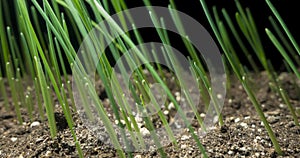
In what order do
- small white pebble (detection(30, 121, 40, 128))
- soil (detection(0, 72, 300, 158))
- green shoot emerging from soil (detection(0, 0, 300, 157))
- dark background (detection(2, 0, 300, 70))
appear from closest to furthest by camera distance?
green shoot emerging from soil (detection(0, 0, 300, 157)), soil (detection(0, 72, 300, 158)), small white pebble (detection(30, 121, 40, 128)), dark background (detection(2, 0, 300, 70))

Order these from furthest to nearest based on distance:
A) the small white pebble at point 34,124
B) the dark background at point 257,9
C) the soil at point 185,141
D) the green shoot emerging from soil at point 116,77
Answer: the dark background at point 257,9 → the small white pebble at point 34,124 → the soil at point 185,141 → the green shoot emerging from soil at point 116,77

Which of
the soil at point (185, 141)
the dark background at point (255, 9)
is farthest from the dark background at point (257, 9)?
the soil at point (185, 141)

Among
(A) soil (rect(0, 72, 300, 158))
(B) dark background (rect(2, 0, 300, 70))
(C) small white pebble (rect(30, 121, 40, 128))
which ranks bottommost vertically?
(A) soil (rect(0, 72, 300, 158))

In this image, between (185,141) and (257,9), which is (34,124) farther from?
(257,9)

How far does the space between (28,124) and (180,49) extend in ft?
2.24

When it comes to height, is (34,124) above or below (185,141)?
above

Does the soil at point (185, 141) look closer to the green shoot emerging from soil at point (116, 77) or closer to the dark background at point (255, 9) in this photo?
the green shoot emerging from soil at point (116, 77)

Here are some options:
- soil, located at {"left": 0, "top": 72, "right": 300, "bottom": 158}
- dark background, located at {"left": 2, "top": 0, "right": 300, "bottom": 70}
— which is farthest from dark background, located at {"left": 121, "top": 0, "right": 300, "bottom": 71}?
soil, located at {"left": 0, "top": 72, "right": 300, "bottom": 158}

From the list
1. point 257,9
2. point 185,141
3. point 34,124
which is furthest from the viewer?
point 257,9

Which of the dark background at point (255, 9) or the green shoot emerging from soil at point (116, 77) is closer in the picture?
the green shoot emerging from soil at point (116, 77)

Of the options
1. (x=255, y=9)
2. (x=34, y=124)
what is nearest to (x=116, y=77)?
(x=34, y=124)

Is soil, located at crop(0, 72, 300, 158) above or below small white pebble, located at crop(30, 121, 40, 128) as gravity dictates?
below

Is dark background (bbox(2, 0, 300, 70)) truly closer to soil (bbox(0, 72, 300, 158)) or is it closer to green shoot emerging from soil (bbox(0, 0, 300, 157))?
green shoot emerging from soil (bbox(0, 0, 300, 157))

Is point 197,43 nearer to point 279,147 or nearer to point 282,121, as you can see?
point 282,121
